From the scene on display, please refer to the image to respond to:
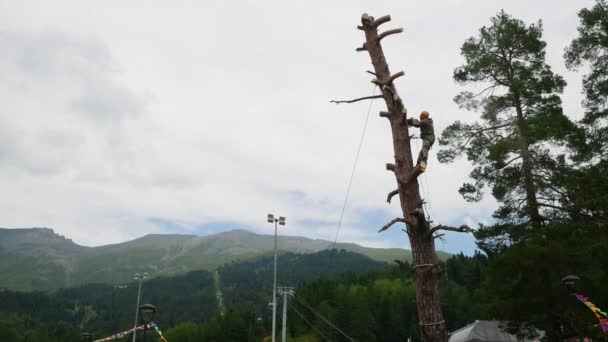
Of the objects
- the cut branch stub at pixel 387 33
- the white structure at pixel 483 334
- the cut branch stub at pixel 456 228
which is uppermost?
the cut branch stub at pixel 387 33

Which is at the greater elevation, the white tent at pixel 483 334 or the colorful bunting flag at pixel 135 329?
the colorful bunting flag at pixel 135 329

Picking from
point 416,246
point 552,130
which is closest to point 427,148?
point 416,246

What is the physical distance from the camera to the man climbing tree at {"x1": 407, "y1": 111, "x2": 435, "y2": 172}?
20.7ft

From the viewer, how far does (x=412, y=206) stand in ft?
20.2

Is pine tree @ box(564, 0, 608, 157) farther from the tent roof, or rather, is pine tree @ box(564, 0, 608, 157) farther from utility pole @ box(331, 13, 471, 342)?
the tent roof

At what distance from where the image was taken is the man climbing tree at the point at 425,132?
6.32 meters

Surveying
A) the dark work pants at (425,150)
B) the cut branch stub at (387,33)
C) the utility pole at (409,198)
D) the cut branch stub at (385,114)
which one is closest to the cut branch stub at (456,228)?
the utility pole at (409,198)

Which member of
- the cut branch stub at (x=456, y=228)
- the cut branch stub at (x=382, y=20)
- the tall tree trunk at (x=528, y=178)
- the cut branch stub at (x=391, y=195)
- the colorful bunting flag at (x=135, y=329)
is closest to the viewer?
the cut branch stub at (x=456, y=228)

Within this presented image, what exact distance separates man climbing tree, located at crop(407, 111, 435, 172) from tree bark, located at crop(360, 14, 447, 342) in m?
0.22

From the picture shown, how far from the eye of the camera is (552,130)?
53.7ft

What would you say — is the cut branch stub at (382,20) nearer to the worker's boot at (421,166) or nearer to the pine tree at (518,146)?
the worker's boot at (421,166)

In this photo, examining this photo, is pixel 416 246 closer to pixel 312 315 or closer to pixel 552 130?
pixel 552 130

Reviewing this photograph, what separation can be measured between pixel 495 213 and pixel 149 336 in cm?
10357

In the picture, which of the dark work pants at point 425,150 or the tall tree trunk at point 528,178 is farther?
the tall tree trunk at point 528,178
